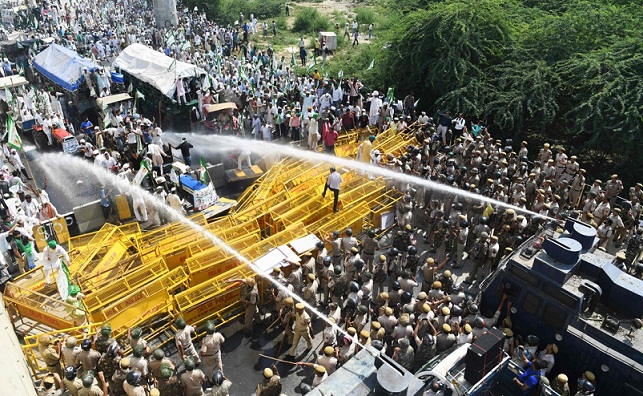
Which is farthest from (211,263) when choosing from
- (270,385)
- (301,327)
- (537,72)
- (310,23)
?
(310,23)

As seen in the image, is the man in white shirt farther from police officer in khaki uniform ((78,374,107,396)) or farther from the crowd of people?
police officer in khaki uniform ((78,374,107,396))

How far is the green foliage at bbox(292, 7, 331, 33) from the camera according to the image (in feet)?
131

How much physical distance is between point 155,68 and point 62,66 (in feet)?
15.3

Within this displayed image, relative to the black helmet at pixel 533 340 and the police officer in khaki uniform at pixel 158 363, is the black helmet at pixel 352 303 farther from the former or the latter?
the police officer in khaki uniform at pixel 158 363

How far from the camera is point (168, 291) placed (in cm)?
1026

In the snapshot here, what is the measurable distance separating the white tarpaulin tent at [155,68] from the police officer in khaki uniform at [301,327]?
13625 mm

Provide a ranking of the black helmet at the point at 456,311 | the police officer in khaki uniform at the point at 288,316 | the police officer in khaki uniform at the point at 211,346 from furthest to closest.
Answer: the police officer in khaki uniform at the point at 288,316 → the black helmet at the point at 456,311 → the police officer in khaki uniform at the point at 211,346

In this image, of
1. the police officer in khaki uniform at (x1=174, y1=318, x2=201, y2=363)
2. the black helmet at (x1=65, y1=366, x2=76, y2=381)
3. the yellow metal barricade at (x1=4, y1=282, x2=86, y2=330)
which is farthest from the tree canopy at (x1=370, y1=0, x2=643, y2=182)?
the black helmet at (x1=65, y1=366, x2=76, y2=381)

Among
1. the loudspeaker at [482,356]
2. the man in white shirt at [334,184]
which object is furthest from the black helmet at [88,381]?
the man in white shirt at [334,184]

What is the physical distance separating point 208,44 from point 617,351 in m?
29.1

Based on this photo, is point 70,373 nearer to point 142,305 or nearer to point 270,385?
point 142,305

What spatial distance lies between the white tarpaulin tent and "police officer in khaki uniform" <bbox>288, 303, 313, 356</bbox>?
1363 cm

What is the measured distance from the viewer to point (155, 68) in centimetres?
2120

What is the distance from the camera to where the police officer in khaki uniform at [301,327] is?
9.52 metres
